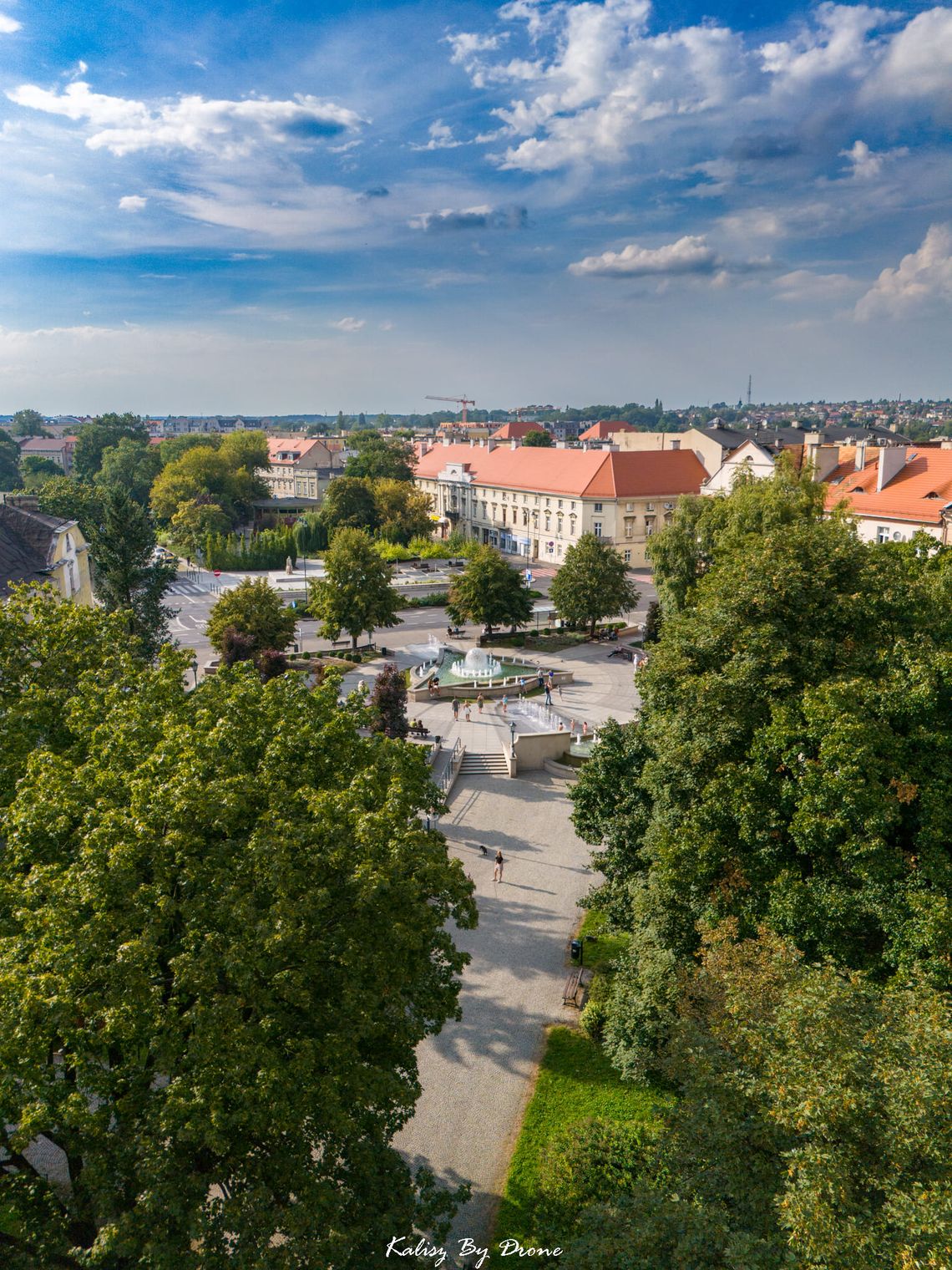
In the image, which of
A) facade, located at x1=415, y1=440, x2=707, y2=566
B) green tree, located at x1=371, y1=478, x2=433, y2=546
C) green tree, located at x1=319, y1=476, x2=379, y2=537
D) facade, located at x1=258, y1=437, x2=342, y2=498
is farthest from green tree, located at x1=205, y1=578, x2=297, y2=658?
facade, located at x1=258, y1=437, x2=342, y2=498

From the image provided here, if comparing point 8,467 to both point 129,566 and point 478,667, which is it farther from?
point 478,667

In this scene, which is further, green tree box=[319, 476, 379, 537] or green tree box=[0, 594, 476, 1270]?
green tree box=[319, 476, 379, 537]

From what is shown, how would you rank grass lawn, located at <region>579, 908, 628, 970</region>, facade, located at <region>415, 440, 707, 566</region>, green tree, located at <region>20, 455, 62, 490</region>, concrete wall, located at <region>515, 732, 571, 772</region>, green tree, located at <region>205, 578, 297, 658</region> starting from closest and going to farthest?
grass lawn, located at <region>579, 908, 628, 970</region> < concrete wall, located at <region>515, 732, 571, 772</region> < green tree, located at <region>205, 578, 297, 658</region> < facade, located at <region>415, 440, 707, 566</region> < green tree, located at <region>20, 455, 62, 490</region>

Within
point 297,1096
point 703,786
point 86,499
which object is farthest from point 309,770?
point 86,499

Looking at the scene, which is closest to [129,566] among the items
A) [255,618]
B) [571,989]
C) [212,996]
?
[255,618]

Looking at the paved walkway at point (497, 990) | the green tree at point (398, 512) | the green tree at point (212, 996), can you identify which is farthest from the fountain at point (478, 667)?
the green tree at point (398, 512)

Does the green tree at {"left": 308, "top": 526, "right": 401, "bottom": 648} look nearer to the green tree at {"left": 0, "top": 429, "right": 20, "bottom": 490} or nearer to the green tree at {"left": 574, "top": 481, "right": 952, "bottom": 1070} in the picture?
the green tree at {"left": 574, "top": 481, "right": 952, "bottom": 1070}
